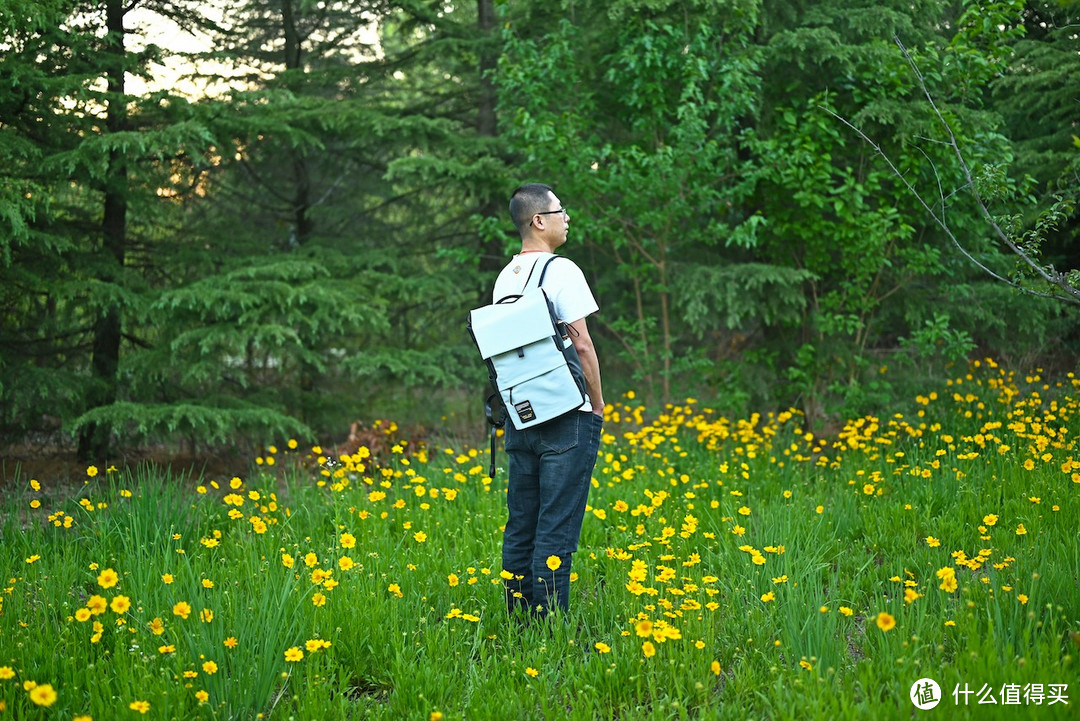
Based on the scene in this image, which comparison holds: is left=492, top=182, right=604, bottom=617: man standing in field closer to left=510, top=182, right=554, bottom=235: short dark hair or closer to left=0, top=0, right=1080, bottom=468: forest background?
left=510, top=182, right=554, bottom=235: short dark hair

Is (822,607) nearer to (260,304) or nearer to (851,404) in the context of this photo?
(851,404)

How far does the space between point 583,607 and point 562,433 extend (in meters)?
0.87

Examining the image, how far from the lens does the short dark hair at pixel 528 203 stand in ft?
11.5

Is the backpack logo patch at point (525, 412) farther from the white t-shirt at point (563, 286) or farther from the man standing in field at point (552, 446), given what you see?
the white t-shirt at point (563, 286)

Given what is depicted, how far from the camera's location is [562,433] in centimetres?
338

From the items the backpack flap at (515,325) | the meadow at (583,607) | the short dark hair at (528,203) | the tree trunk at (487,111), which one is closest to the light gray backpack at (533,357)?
the backpack flap at (515,325)

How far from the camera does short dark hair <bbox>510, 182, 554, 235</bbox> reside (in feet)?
11.5

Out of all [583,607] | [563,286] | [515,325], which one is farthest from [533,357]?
[583,607]

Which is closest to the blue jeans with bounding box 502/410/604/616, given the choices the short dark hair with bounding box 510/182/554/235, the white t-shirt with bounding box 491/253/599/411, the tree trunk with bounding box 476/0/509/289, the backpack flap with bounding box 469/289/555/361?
the white t-shirt with bounding box 491/253/599/411

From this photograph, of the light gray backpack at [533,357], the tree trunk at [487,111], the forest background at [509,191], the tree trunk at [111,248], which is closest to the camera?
the light gray backpack at [533,357]

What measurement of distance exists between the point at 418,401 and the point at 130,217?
140 inches

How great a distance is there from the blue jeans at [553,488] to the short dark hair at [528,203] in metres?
0.84

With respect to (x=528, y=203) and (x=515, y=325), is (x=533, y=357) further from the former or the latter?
(x=528, y=203)

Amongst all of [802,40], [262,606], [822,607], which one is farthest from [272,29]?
[822,607]
